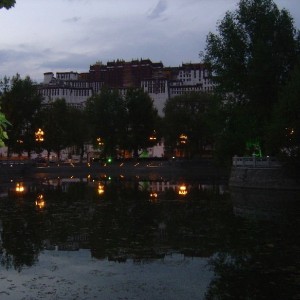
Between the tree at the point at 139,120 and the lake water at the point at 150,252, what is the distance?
70134 millimetres

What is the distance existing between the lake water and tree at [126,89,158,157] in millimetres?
70134

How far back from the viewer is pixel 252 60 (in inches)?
1709

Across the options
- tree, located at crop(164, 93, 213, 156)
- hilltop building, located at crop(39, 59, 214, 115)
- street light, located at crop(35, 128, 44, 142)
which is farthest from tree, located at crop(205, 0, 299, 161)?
hilltop building, located at crop(39, 59, 214, 115)

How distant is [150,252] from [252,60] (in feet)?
102

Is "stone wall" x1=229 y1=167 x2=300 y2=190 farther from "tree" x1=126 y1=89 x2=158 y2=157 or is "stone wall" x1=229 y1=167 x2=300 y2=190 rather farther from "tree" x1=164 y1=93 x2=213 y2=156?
"tree" x1=126 y1=89 x2=158 y2=157

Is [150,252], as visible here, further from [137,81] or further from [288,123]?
[137,81]

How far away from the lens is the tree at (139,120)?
322 ft

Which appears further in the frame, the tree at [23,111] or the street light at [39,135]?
the street light at [39,135]

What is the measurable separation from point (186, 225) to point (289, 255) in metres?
7.12

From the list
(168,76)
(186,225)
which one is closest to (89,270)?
(186,225)

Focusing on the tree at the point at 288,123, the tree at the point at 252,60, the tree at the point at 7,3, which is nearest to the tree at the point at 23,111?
the tree at the point at 252,60

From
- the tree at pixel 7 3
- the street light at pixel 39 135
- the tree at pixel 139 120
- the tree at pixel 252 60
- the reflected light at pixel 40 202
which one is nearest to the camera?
the tree at pixel 7 3

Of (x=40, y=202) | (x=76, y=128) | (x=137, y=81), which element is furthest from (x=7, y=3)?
(x=137, y=81)

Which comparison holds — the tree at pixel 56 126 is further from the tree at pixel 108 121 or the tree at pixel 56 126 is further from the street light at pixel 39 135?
the tree at pixel 108 121
